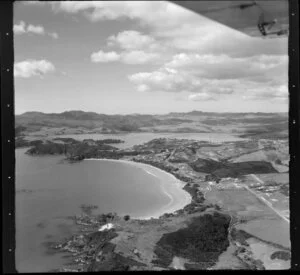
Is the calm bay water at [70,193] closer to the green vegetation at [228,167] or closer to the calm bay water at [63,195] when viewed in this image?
the calm bay water at [63,195]

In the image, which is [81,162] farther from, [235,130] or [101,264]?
[235,130]

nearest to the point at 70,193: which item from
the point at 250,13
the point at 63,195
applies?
the point at 63,195

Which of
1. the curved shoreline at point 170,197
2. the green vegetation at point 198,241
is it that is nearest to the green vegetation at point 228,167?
the curved shoreline at point 170,197

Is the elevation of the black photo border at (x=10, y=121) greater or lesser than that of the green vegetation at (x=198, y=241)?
greater

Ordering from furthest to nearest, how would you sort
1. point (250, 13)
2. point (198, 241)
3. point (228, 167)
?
point (228, 167)
point (198, 241)
point (250, 13)

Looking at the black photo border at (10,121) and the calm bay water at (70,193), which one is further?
the calm bay water at (70,193)

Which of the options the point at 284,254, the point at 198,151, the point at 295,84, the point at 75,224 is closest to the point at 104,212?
the point at 75,224

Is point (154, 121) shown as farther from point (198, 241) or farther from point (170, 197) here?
point (198, 241)

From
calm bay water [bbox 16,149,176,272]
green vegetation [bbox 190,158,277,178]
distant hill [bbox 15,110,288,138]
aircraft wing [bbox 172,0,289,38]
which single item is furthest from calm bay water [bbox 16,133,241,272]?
aircraft wing [bbox 172,0,289,38]
